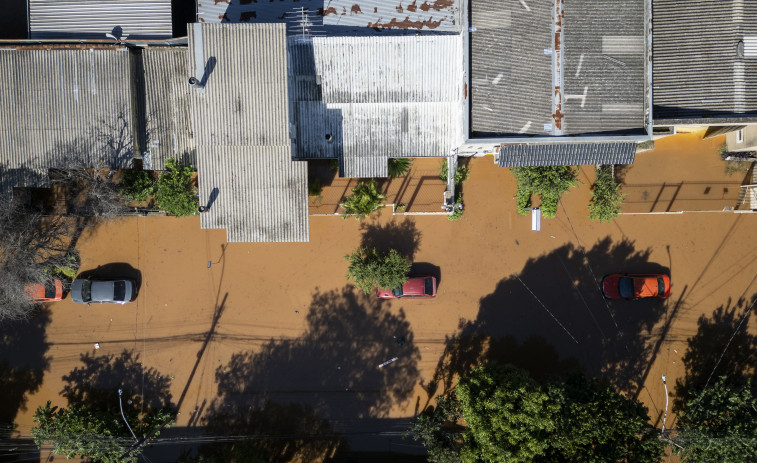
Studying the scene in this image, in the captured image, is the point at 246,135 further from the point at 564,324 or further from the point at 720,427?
the point at 720,427

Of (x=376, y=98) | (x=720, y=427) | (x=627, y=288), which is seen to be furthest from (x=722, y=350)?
(x=376, y=98)

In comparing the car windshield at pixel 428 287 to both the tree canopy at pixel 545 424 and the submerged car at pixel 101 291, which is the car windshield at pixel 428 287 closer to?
the tree canopy at pixel 545 424

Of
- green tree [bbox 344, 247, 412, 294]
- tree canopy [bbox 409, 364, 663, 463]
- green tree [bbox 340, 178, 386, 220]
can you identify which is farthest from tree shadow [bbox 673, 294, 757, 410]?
green tree [bbox 340, 178, 386, 220]

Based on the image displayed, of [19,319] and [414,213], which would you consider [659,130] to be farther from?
[19,319]

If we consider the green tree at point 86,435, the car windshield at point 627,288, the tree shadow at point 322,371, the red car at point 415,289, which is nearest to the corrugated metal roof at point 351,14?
the red car at point 415,289

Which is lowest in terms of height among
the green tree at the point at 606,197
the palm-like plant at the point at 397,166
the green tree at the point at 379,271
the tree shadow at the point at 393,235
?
the green tree at the point at 379,271

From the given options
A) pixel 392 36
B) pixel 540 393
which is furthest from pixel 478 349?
pixel 392 36
